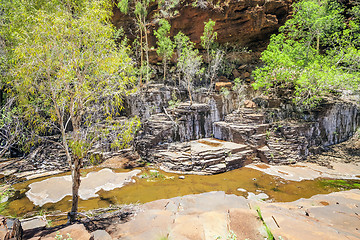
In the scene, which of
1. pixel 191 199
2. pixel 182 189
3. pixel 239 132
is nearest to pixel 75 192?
pixel 191 199

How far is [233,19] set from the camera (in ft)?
64.3

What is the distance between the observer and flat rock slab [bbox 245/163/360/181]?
1052 cm

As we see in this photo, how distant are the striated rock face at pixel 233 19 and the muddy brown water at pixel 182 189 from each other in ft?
54.8

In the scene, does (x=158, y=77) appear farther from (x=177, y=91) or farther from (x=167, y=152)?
(x=167, y=152)

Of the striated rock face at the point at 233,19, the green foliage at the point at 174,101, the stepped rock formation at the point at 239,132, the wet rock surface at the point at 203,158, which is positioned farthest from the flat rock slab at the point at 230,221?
the striated rock face at the point at 233,19

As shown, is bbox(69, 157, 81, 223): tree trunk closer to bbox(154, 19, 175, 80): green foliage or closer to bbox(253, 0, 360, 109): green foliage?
bbox(253, 0, 360, 109): green foliage

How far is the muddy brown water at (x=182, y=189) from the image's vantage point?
8.24 metres

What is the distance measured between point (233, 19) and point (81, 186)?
2191 centimetres

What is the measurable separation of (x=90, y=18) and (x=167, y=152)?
9.91 m

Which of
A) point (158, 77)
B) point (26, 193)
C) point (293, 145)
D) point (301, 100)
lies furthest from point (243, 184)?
point (158, 77)

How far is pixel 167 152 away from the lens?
13234mm

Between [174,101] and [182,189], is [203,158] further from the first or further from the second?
[174,101]

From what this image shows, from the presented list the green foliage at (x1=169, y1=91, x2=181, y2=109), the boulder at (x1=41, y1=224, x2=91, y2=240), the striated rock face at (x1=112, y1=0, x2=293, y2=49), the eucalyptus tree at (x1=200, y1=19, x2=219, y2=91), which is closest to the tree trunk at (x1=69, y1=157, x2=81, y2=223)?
the boulder at (x1=41, y1=224, x2=91, y2=240)

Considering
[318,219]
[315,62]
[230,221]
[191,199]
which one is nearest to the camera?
[230,221]
